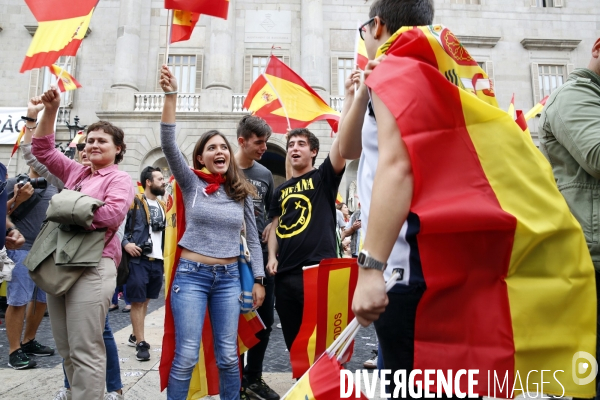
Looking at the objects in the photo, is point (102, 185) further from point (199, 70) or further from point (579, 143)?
point (199, 70)

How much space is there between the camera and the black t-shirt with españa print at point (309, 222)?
9.66 feet

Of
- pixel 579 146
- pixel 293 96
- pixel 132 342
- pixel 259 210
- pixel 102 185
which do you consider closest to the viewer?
pixel 579 146

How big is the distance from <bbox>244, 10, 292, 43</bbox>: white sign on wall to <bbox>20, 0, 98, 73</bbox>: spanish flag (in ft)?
50.0

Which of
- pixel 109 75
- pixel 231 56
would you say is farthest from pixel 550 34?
pixel 109 75

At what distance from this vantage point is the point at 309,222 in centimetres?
298

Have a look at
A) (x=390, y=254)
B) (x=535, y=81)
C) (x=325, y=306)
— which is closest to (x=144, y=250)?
(x=325, y=306)

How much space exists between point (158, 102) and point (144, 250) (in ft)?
43.8

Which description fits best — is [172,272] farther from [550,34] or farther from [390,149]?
[550,34]

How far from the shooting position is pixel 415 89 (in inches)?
52.6

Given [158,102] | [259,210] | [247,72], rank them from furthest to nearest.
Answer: [247,72]
[158,102]
[259,210]

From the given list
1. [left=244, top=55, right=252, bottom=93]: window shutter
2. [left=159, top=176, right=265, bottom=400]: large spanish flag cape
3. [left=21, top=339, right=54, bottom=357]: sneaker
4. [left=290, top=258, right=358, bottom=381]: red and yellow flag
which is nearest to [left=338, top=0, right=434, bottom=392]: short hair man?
[left=290, top=258, right=358, bottom=381]: red and yellow flag

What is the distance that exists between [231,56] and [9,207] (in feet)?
48.2

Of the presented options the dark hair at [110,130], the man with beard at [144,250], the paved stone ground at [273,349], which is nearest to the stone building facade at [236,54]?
the paved stone ground at [273,349]

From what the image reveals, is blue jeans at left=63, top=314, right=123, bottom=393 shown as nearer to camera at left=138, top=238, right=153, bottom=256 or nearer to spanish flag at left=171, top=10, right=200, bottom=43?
camera at left=138, top=238, right=153, bottom=256
